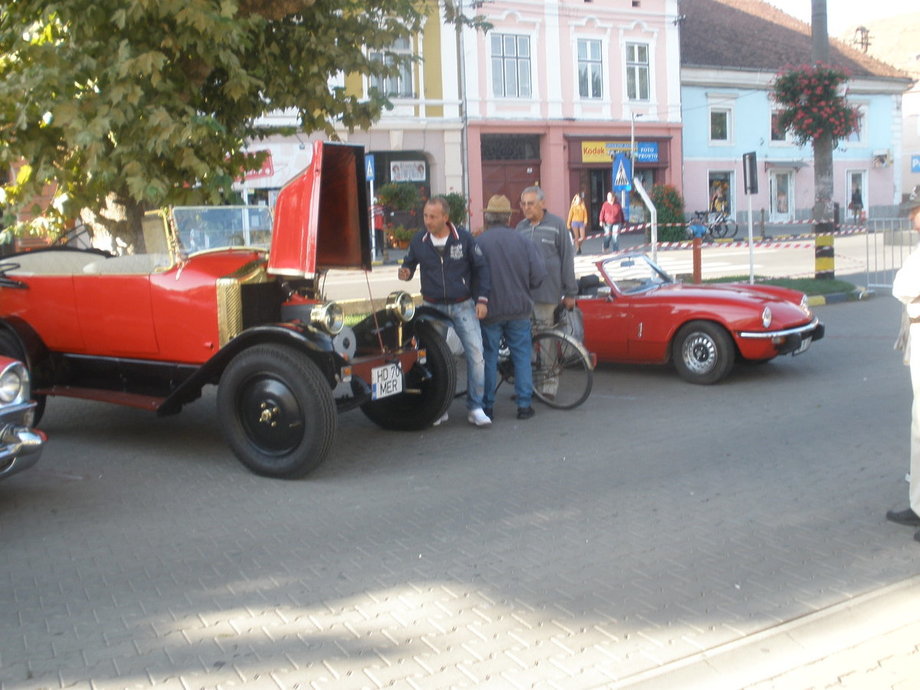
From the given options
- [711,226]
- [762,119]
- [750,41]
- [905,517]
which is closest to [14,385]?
[905,517]

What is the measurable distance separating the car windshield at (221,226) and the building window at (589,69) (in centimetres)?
2870

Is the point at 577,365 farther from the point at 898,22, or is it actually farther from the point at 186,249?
the point at 898,22

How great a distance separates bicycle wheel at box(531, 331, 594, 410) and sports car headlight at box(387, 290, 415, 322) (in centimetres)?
176

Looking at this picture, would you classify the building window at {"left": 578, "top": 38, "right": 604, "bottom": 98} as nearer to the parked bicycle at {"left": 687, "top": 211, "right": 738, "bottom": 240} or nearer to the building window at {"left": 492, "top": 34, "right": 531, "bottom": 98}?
the building window at {"left": 492, "top": 34, "right": 531, "bottom": 98}

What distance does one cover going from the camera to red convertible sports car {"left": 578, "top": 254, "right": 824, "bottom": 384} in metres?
9.27

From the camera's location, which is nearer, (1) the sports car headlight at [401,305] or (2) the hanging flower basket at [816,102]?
(1) the sports car headlight at [401,305]

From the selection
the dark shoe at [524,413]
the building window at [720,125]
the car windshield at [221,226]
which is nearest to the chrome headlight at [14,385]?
the car windshield at [221,226]

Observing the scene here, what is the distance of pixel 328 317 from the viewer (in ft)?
21.8

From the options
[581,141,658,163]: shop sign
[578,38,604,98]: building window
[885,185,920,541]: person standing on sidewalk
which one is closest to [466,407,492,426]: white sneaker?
[885,185,920,541]: person standing on sidewalk

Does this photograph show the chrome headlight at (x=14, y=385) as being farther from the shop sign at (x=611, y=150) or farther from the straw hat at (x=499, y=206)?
the shop sign at (x=611, y=150)

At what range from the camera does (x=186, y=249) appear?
289 inches

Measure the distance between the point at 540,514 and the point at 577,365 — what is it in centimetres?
306

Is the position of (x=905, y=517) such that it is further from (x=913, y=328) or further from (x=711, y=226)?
(x=711, y=226)

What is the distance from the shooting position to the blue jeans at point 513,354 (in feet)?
27.3
